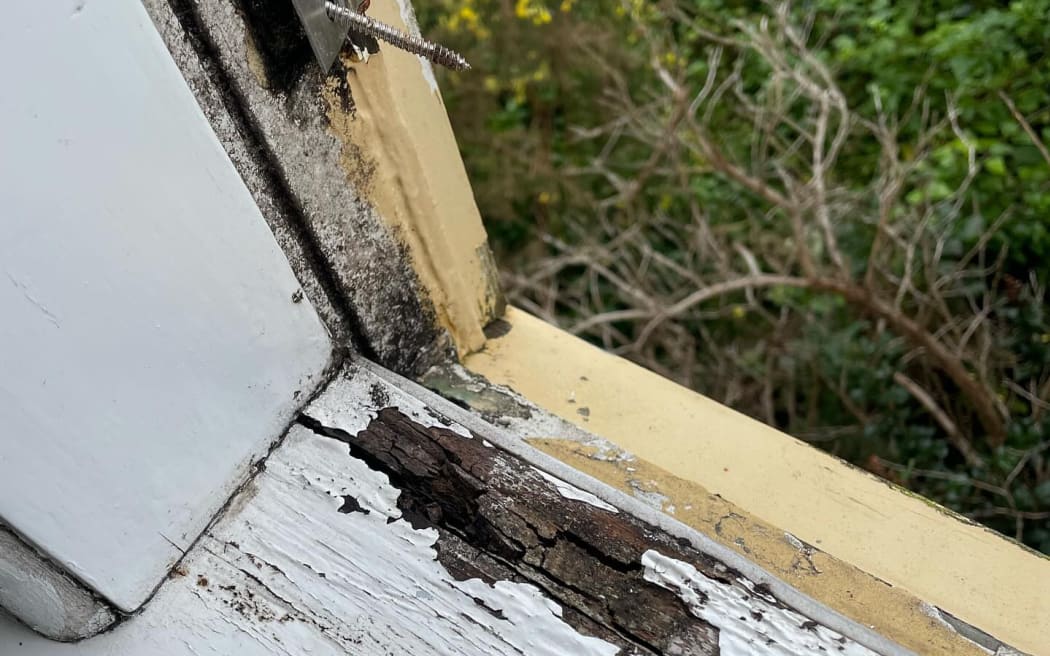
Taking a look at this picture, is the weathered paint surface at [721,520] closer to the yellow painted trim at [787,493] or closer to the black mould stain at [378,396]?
the yellow painted trim at [787,493]

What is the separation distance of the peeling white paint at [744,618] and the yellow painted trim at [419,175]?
0.39m

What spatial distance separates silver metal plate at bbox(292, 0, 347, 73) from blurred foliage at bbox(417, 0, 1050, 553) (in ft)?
6.34

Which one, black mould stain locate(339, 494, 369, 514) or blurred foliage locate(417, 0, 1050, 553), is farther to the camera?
blurred foliage locate(417, 0, 1050, 553)

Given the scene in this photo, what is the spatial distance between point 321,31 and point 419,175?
0.21 meters

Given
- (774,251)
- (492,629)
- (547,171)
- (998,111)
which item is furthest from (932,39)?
(492,629)

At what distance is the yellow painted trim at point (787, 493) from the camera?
0.71 meters

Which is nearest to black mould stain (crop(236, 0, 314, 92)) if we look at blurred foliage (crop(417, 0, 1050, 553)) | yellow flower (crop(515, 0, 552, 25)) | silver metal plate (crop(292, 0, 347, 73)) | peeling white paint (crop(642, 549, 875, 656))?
silver metal plate (crop(292, 0, 347, 73))

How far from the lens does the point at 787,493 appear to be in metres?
0.80

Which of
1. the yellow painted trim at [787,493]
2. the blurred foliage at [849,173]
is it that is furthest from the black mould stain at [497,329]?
the blurred foliage at [849,173]

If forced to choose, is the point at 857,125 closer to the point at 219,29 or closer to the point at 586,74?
Answer: the point at 586,74

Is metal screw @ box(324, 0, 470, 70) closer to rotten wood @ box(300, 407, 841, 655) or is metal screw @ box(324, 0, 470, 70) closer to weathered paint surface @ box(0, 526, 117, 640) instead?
rotten wood @ box(300, 407, 841, 655)

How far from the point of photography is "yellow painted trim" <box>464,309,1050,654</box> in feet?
2.32

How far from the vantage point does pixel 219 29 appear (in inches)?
22.2

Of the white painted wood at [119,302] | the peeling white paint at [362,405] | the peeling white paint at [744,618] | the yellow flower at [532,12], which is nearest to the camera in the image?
the white painted wood at [119,302]
